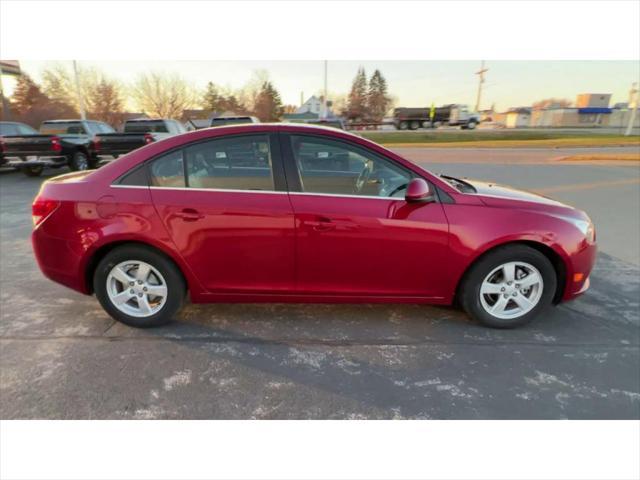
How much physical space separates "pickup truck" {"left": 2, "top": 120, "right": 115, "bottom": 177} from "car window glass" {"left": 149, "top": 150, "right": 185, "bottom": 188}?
35.1 feet

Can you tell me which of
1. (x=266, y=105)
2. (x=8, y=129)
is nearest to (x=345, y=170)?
(x=8, y=129)

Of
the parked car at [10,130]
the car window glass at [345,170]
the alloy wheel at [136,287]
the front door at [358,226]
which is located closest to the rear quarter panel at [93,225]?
the alloy wheel at [136,287]

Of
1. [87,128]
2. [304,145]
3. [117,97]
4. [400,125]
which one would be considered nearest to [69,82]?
[117,97]

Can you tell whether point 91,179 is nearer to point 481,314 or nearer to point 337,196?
point 337,196

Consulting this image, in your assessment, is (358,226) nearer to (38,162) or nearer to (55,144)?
(55,144)

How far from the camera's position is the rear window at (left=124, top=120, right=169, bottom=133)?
14.6 m

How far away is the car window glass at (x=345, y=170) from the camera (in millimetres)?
2758

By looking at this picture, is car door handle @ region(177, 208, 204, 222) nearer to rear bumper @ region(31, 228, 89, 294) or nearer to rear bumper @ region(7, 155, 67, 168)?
rear bumper @ region(31, 228, 89, 294)

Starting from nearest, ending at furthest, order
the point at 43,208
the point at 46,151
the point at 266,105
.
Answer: the point at 43,208 → the point at 46,151 → the point at 266,105

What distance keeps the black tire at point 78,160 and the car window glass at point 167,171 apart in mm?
11518

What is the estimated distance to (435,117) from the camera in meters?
43.9

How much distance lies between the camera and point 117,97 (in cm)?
4016

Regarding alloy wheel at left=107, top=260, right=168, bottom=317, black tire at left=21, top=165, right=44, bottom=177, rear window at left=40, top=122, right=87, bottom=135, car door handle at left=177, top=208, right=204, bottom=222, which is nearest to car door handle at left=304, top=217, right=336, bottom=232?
car door handle at left=177, top=208, right=204, bottom=222

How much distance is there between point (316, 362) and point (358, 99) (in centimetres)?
6664
